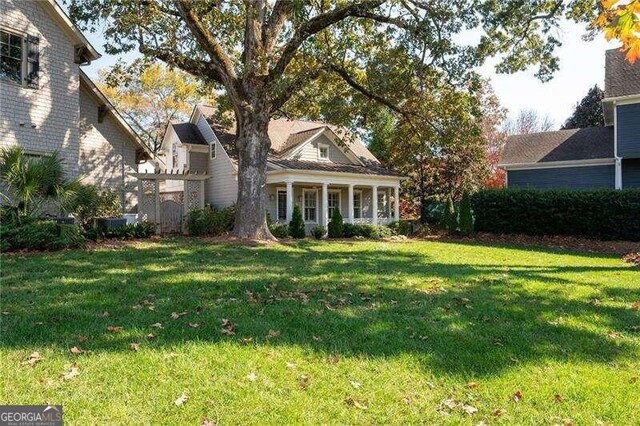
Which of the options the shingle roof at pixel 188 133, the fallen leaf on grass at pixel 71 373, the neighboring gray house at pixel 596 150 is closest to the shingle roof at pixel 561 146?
the neighboring gray house at pixel 596 150

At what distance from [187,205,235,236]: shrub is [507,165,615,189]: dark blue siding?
47.6 feet

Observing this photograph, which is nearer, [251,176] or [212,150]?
[251,176]

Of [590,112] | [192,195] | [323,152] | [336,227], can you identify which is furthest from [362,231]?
[590,112]

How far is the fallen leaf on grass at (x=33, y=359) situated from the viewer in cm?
394

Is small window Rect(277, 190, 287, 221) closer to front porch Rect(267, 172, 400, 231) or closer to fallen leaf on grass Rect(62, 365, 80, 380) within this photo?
front porch Rect(267, 172, 400, 231)

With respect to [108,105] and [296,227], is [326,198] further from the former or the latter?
[108,105]

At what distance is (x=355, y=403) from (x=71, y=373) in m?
2.30

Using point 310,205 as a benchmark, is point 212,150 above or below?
above

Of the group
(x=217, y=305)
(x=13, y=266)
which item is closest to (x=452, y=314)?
(x=217, y=305)

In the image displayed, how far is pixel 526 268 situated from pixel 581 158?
16313mm

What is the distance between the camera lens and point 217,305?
5926 mm

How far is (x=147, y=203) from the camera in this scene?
68.2ft

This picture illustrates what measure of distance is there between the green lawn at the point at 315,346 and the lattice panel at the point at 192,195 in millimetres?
12951

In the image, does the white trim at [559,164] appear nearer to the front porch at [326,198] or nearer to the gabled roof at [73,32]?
the front porch at [326,198]
